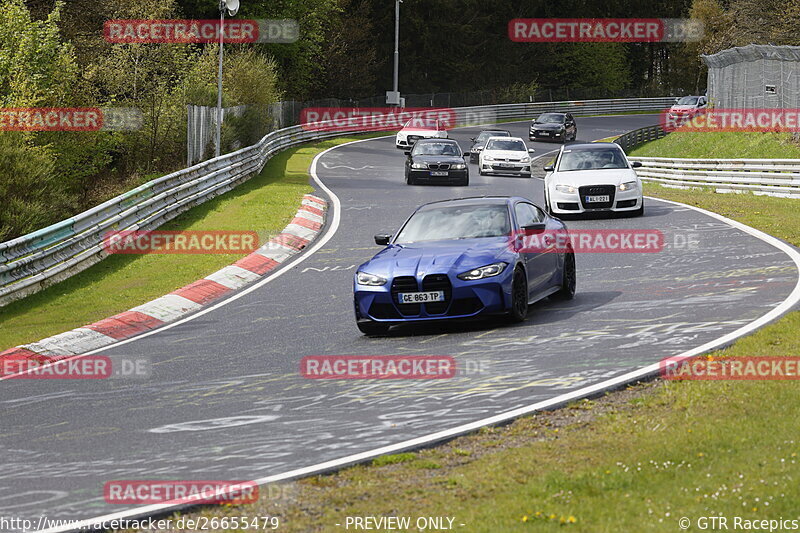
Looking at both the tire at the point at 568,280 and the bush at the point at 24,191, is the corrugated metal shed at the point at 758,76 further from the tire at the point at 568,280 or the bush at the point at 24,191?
the tire at the point at 568,280

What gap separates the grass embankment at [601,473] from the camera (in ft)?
19.4

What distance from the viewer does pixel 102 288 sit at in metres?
17.8

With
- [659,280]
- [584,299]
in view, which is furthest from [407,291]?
[659,280]

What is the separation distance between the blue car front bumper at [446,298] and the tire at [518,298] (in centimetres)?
11

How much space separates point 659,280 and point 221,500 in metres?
9.91

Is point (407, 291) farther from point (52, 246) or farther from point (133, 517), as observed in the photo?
point (52, 246)

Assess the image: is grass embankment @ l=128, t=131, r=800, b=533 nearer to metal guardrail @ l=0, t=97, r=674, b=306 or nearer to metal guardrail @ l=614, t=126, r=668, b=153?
metal guardrail @ l=0, t=97, r=674, b=306

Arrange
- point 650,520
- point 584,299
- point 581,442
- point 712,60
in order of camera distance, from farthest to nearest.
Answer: point 712,60 → point 584,299 → point 581,442 → point 650,520

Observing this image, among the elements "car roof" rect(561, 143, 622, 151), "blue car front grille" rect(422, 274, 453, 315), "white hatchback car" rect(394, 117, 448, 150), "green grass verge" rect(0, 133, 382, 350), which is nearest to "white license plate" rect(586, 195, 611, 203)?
"car roof" rect(561, 143, 622, 151)

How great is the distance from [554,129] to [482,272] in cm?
4860

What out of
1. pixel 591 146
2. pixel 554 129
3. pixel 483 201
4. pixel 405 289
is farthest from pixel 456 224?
pixel 554 129

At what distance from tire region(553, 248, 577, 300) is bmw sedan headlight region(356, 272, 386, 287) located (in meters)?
2.84

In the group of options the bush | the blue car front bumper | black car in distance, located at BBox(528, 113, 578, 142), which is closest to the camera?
the blue car front bumper

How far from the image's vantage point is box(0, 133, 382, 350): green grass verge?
15273 millimetres
